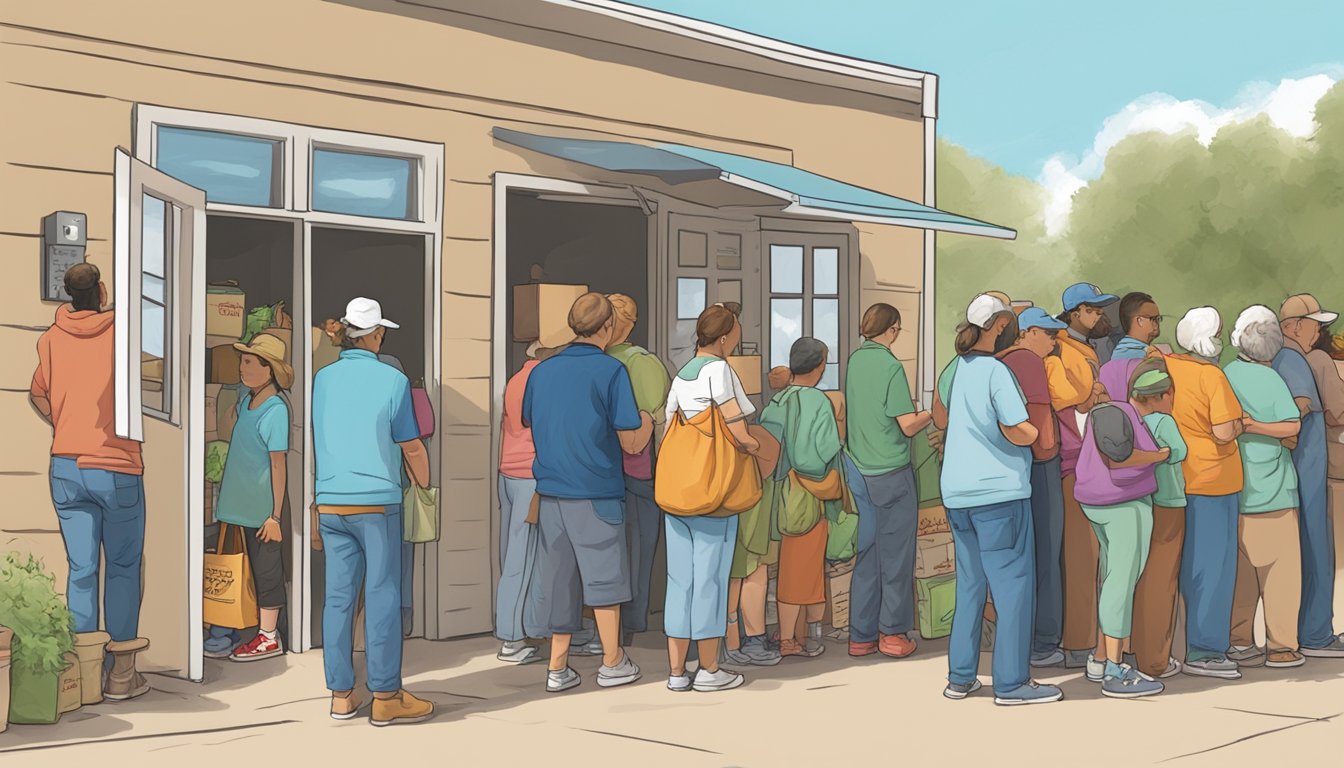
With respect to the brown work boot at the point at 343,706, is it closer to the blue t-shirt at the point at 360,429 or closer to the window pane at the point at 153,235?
the blue t-shirt at the point at 360,429

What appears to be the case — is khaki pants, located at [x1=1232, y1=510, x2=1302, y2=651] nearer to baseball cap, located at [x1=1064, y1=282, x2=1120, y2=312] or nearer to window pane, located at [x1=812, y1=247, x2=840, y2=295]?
baseball cap, located at [x1=1064, y1=282, x2=1120, y2=312]

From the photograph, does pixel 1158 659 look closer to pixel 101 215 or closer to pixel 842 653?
pixel 842 653

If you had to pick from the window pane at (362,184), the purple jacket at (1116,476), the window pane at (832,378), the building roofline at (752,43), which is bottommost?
the purple jacket at (1116,476)

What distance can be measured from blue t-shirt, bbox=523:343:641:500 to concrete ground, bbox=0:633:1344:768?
98cm

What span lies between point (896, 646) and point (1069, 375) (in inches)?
64.7

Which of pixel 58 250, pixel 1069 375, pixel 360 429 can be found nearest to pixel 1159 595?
pixel 1069 375

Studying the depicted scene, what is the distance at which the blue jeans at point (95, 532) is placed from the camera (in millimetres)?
6750

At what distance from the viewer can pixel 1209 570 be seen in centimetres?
725

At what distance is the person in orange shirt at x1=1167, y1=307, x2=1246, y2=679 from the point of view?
7113 mm

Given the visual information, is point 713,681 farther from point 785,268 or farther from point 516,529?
point 785,268

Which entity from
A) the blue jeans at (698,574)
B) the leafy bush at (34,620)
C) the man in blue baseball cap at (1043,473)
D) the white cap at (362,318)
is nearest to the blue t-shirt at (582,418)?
the blue jeans at (698,574)

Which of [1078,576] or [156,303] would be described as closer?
[156,303]

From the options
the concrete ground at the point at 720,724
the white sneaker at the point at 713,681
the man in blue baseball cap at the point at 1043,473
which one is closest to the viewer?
the concrete ground at the point at 720,724

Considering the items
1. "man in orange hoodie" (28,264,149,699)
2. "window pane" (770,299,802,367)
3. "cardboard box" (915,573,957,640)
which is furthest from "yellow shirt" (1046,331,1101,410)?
"man in orange hoodie" (28,264,149,699)
